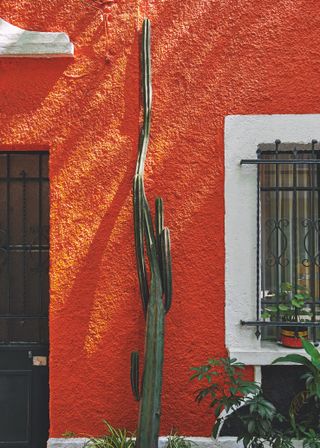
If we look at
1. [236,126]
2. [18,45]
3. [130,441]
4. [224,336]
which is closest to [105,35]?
[18,45]

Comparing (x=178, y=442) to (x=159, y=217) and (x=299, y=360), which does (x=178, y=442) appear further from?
(x=159, y=217)

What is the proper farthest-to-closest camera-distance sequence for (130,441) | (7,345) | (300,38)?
(7,345), (300,38), (130,441)

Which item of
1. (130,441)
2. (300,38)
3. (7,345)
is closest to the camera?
(130,441)

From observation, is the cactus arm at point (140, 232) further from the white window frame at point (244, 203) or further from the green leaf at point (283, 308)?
the green leaf at point (283, 308)

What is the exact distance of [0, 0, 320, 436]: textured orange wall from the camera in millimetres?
3889

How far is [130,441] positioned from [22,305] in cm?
151

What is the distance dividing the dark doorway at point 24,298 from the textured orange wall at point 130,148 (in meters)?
0.32

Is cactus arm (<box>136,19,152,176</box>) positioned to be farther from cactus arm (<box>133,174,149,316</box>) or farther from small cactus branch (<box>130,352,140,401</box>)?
small cactus branch (<box>130,352,140,401</box>)

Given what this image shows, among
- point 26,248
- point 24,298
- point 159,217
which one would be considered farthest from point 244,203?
point 24,298

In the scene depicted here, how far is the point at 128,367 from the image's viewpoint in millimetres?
3893

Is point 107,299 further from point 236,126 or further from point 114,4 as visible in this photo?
point 114,4

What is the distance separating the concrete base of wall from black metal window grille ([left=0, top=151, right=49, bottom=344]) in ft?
2.78

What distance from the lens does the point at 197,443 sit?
3801 mm

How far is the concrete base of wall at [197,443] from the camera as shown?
378 cm
